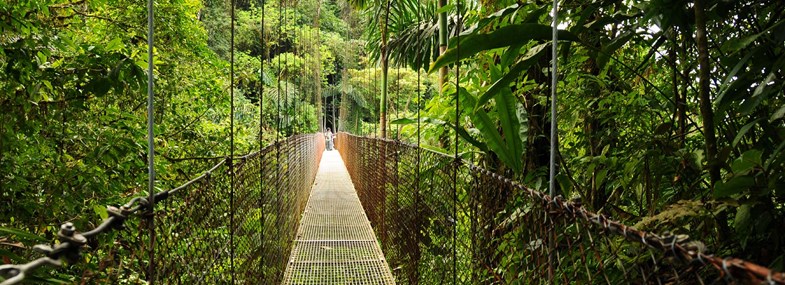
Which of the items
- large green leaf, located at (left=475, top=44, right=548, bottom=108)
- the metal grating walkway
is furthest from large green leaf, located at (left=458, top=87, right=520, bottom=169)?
the metal grating walkway

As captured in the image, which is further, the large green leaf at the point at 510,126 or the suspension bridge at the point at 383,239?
the large green leaf at the point at 510,126

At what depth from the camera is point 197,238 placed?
1.33 m

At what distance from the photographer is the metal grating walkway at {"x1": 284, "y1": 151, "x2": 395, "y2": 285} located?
2582mm

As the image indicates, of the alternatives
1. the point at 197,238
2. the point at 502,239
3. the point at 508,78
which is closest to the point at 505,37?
the point at 508,78

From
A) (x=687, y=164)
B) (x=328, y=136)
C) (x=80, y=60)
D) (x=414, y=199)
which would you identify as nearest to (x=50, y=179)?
(x=80, y=60)

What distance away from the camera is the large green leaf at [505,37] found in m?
1.20

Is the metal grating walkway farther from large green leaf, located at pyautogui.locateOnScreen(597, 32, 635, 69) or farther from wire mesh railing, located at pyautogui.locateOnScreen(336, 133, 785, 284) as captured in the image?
large green leaf, located at pyautogui.locateOnScreen(597, 32, 635, 69)

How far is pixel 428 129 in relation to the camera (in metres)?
2.26

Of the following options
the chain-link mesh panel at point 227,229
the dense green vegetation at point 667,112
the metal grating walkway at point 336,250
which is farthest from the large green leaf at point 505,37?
the metal grating walkway at point 336,250

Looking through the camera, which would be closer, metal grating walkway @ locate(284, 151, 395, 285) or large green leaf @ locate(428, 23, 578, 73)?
large green leaf @ locate(428, 23, 578, 73)

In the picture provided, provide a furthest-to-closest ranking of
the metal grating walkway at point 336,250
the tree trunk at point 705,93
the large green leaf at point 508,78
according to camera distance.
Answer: the metal grating walkway at point 336,250 < the large green leaf at point 508,78 < the tree trunk at point 705,93

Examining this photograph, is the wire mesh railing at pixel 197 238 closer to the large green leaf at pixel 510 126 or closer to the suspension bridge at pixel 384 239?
the suspension bridge at pixel 384 239

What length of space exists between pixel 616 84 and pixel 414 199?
0.99m

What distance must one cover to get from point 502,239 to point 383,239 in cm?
179
